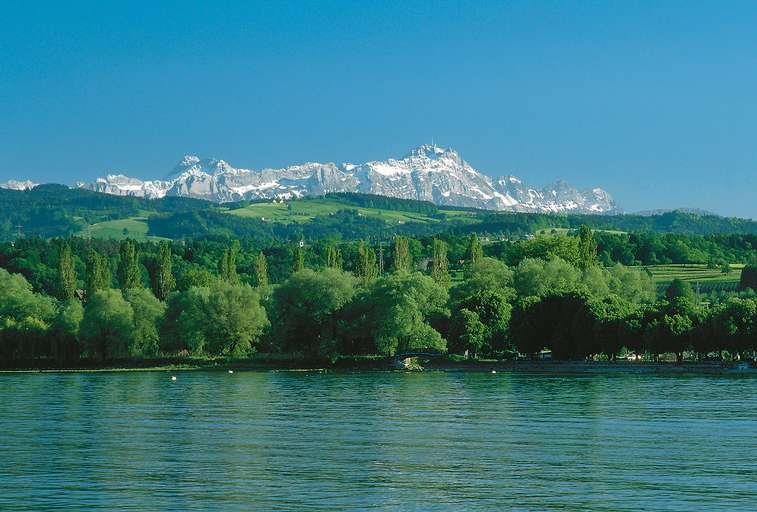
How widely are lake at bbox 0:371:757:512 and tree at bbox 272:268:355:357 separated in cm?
3576

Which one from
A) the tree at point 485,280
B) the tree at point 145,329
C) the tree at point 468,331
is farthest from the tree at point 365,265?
the tree at point 468,331

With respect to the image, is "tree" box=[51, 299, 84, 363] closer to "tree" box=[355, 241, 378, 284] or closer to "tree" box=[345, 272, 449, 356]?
"tree" box=[345, 272, 449, 356]

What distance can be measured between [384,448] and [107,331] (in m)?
85.6

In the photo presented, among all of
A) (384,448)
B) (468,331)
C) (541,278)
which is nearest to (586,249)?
(541,278)

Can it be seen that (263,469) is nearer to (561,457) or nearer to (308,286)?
(561,457)

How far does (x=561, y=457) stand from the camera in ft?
165

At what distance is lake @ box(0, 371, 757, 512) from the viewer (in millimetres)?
40938

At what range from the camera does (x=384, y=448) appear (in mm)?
53312

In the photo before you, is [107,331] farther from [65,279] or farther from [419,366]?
[65,279]

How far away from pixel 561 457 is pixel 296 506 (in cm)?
1543

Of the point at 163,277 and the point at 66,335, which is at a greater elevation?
the point at 163,277

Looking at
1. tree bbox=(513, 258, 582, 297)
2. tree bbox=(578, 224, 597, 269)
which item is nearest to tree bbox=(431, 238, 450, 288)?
tree bbox=(578, 224, 597, 269)

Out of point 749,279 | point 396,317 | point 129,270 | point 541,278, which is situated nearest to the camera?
point 396,317

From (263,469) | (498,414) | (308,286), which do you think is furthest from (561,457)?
(308,286)
